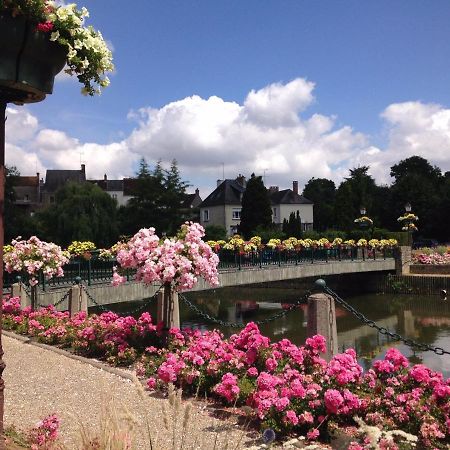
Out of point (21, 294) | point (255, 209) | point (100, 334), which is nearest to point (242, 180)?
point (255, 209)

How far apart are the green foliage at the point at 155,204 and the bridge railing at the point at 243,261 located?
20.9 meters

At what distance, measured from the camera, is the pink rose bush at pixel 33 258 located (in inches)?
493

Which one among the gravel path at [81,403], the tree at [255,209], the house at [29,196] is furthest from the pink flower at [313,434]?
the house at [29,196]

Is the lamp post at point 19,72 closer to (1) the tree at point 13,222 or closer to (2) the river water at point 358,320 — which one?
(2) the river water at point 358,320

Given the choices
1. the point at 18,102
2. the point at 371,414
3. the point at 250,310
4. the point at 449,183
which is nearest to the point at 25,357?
the point at 371,414

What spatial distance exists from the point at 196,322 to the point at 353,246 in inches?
614

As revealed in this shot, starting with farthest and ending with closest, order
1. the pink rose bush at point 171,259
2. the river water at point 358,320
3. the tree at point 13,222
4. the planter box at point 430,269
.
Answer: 1. the tree at point 13,222
2. the planter box at point 430,269
3. the river water at point 358,320
4. the pink rose bush at point 171,259

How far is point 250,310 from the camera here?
31281 mm

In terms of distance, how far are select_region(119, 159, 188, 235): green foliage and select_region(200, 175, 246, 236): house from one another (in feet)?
48.2

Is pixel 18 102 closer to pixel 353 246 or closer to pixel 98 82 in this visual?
pixel 98 82

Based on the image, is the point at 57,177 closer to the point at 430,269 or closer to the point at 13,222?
the point at 13,222

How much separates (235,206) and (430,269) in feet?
117

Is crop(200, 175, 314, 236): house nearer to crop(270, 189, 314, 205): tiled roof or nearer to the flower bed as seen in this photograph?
crop(270, 189, 314, 205): tiled roof

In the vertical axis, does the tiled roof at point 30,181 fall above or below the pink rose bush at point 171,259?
above
